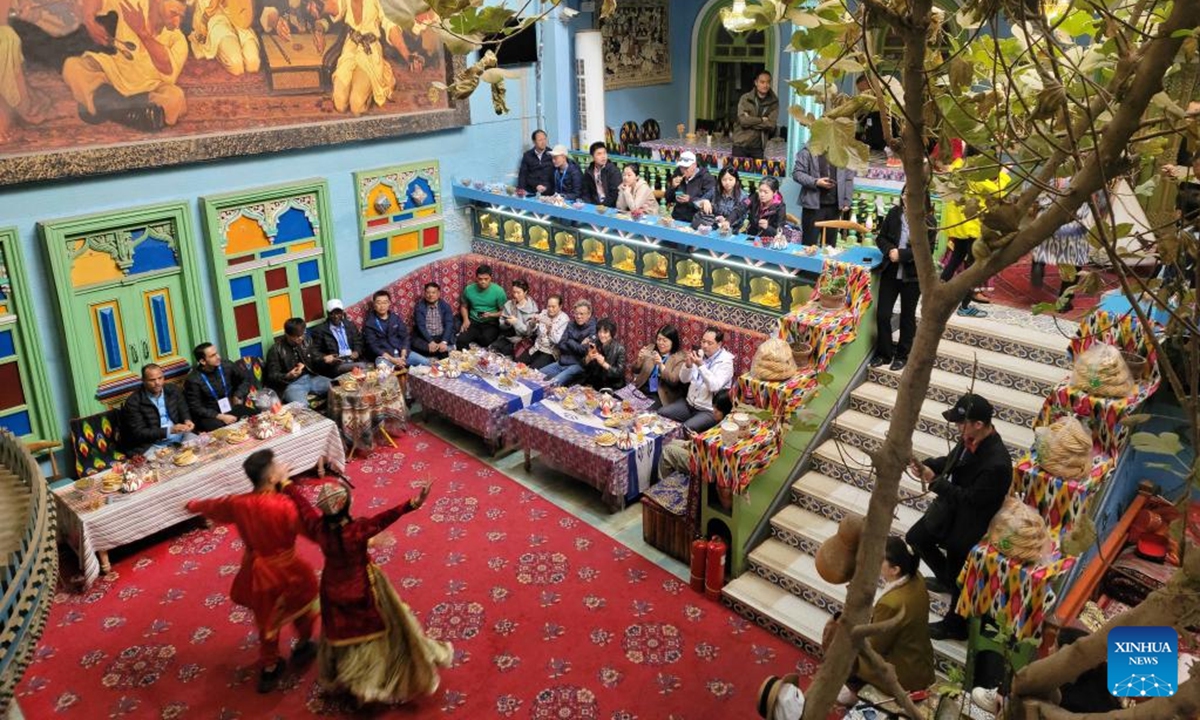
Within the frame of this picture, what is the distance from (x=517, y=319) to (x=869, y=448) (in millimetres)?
4383

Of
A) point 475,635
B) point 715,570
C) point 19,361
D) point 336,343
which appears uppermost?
point 19,361

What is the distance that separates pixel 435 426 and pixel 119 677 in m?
4.13

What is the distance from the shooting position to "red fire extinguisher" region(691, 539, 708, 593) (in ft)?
22.0

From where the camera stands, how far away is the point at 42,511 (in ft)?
7.38

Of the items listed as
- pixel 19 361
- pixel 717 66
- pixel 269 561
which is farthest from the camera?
pixel 717 66

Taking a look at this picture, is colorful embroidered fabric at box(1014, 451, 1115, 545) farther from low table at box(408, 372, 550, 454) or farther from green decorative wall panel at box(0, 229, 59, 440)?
green decorative wall panel at box(0, 229, 59, 440)

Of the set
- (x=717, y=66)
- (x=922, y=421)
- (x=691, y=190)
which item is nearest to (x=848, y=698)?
(x=922, y=421)

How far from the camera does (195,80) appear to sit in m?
8.57

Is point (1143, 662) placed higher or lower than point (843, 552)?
higher

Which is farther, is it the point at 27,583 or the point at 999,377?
the point at 999,377

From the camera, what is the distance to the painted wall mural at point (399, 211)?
10.2 m

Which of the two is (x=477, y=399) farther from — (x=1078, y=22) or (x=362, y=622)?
(x=1078, y=22)

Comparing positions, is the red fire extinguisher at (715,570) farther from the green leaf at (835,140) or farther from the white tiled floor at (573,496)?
the green leaf at (835,140)

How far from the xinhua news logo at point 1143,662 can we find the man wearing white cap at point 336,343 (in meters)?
8.76
